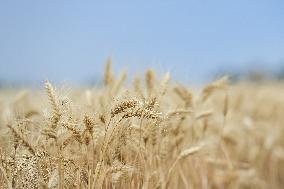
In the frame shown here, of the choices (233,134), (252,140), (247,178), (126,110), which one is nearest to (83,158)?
(126,110)

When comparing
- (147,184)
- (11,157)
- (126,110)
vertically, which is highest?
(126,110)

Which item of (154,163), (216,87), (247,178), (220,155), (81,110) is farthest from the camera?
(220,155)

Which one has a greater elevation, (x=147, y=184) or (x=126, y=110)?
(x=126, y=110)

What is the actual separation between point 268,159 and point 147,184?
362 centimetres

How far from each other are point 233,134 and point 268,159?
2.49 ft

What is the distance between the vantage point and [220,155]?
474 centimetres

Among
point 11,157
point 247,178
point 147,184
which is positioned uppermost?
point 11,157

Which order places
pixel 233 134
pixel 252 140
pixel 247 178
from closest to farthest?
pixel 247 178 < pixel 233 134 < pixel 252 140

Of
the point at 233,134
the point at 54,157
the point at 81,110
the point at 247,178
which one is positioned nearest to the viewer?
the point at 54,157

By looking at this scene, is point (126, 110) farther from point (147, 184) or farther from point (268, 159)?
point (268, 159)

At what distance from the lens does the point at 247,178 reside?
171 inches

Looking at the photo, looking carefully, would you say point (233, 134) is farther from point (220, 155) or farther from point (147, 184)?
point (147, 184)

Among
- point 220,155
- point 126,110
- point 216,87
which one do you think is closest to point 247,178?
point 220,155

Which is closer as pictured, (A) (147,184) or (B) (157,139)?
(A) (147,184)
